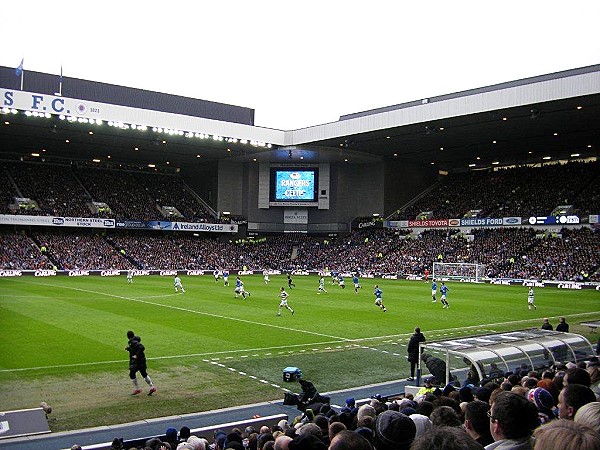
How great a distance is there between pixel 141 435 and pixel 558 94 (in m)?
43.4

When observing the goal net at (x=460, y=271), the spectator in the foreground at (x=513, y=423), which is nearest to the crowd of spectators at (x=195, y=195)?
the goal net at (x=460, y=271)

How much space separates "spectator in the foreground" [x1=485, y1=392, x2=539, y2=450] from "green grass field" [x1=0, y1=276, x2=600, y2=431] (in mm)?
10623

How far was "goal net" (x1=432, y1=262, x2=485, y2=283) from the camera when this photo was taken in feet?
196

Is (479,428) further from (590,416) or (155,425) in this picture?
(155,425)

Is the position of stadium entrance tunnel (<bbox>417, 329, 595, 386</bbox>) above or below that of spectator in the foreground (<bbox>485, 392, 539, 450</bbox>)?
below

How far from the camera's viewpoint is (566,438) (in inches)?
104

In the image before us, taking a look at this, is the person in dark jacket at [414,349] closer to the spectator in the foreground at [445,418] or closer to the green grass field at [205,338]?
the green grass field at [205,338]

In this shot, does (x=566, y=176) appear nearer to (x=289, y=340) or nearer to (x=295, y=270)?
(x=295, y=270)

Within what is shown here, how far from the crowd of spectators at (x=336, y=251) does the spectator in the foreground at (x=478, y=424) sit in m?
52.7

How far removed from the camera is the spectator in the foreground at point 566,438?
8.59 feet

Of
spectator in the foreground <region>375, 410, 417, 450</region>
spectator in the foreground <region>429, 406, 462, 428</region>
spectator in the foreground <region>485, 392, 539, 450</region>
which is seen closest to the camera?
spectator in the foreground <region>485, 392, 539, 450</region>

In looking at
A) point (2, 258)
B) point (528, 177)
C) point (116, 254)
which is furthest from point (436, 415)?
point (528, 177)

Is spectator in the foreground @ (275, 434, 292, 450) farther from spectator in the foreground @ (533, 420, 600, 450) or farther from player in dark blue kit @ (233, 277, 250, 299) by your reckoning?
player in dark blue kit @ (233, 277, 250, 299)

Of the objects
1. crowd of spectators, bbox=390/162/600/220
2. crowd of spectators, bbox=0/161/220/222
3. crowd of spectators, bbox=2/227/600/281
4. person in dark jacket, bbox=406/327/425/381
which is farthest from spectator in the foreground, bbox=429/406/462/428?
crowd of spectators, bbox=0/161/220/222
